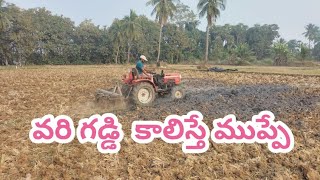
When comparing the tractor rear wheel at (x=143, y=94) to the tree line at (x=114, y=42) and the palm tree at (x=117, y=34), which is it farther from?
the palm tree at (x=117, y=34)

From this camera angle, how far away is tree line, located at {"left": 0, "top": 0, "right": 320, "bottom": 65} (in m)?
50.2

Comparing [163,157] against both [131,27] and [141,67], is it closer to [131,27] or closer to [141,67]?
[141,67]

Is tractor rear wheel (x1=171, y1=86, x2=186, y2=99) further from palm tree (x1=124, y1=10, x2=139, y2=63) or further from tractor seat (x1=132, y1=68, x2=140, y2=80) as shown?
palm tree (x1=124, y1=10, x2=139, y2=63)

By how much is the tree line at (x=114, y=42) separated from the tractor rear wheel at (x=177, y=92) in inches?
1380

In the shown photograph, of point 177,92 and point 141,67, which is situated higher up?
point 141,67

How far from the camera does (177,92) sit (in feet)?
40.3

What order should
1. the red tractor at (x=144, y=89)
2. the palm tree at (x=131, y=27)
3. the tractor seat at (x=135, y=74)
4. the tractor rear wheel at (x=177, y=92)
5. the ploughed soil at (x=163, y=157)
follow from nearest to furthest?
the ploughed soil at (x=163, y=157) → the red tractor at (x=144, y=89) → the tractor seat at (x=135, y=74) → the tractor rear wheel at (x=177, y=92) → the palm tree at (x=131, y=27)

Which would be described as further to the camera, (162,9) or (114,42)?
(114,42)

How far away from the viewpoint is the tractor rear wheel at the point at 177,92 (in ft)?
39.9

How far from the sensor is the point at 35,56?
58.1 metres

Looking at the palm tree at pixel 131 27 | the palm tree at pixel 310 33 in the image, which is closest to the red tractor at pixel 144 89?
the palm tree at pixel 131 27

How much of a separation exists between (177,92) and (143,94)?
1.33 meters

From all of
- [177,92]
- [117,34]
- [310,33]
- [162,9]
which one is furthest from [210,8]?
[310,33]

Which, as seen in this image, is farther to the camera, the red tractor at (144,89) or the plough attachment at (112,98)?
the red tractor at (144,89)
